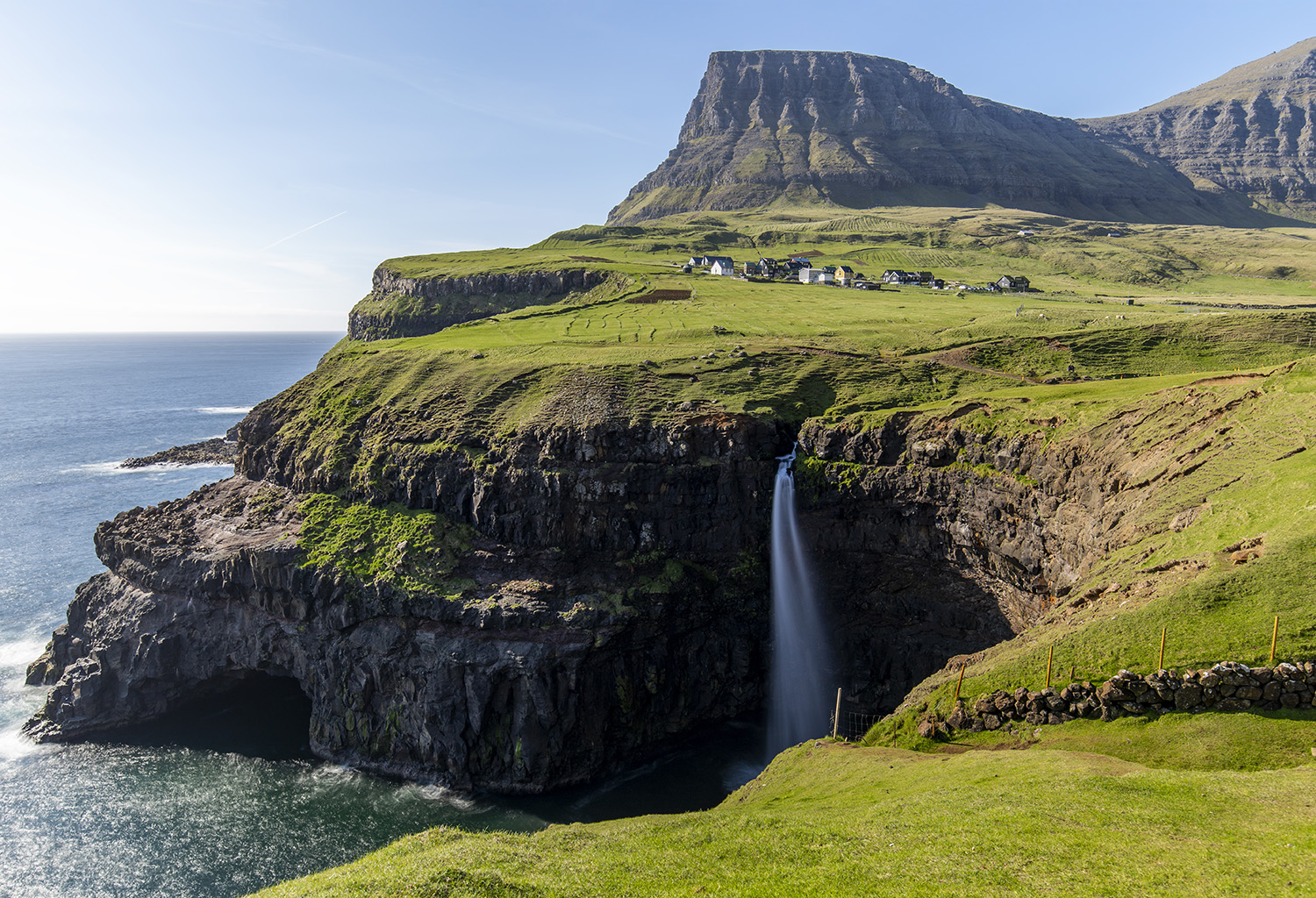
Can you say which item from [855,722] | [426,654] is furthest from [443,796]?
[855,722]

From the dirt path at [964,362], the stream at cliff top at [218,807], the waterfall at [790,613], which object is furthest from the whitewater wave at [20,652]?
the dirt path at [964,362]

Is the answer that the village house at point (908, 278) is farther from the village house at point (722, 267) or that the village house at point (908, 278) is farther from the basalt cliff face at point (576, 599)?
the basalt cliff face at point (576, 599)

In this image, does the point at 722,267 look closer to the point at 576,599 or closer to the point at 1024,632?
the point at 576,599

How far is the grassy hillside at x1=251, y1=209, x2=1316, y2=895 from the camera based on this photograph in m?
21.3

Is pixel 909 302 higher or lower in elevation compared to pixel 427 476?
Answer: higher

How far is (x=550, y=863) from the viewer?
25.7m

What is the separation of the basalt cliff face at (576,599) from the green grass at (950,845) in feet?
88.6

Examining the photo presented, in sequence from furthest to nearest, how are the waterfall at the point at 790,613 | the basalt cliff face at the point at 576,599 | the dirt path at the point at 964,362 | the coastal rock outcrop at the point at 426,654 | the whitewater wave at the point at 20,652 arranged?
the dirt path at the point at 964,362 < the whitewater wave at the point at 20,652 < the waterfall at the point at 790,613 < the coastal rock outcrop at the point at 426,654 < the basalt cliff face at the point at 576,599

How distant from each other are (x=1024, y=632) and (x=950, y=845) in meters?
23.6

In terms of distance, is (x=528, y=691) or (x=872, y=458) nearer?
(x=528, y=691)

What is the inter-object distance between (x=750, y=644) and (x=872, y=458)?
20734 mm

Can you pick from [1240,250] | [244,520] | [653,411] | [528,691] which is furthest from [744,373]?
[1240,250]

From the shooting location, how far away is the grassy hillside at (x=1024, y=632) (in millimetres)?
21266

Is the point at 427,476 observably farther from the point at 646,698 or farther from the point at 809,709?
the point at 809,709
